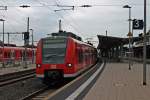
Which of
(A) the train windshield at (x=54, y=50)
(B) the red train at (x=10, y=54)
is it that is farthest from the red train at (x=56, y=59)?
(B) the red train at (x=10, y=54)

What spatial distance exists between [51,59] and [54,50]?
24.1 inches

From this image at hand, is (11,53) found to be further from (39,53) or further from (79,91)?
(79,91)

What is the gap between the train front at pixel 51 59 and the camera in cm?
2234

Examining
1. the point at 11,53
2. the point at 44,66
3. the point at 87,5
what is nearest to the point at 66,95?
the point at 44,66

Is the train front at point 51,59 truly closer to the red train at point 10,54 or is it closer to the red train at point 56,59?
the red train at point 56,59

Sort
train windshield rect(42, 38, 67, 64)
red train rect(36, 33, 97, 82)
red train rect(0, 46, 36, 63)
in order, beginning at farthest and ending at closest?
red train rect(0, 46, 36, 63)
train windshield rect(42, 38, 67, 64)
red train rect(36, 33, 97, 82)

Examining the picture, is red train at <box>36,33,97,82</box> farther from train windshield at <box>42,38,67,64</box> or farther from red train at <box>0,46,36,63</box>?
red train at <box>0,46,36,63</box>

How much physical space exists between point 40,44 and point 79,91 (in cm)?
811

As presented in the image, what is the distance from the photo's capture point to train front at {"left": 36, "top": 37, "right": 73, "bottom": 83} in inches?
880

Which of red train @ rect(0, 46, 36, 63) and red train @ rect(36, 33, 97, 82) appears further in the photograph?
red train @ rect(0, 46, 36, 63)

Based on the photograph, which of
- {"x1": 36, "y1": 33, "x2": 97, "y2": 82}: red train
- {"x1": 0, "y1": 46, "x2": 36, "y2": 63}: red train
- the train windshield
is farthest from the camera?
{"x1": 0, "y1": 46, "x2": 36, "y2": 63}: red train

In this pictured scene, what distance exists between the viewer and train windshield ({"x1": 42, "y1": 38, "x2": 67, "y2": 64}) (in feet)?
74.4

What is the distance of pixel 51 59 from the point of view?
22.8m

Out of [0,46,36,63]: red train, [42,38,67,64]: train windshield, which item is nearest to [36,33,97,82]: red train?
[42,38,67,64]: train windshield
